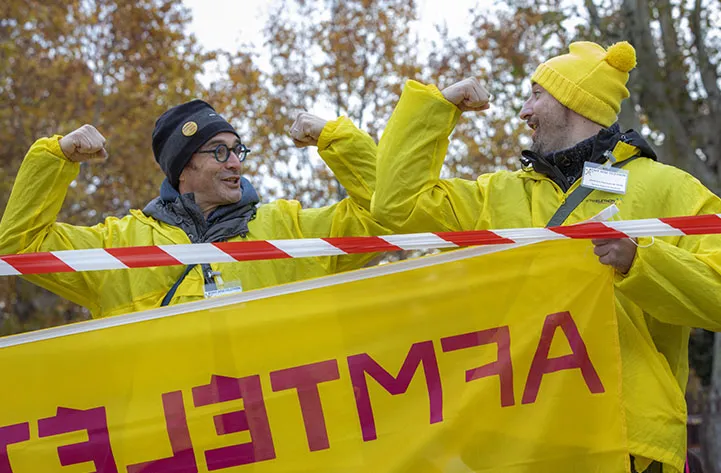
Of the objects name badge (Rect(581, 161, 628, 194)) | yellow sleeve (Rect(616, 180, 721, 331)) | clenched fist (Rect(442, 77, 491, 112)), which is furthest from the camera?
clenched fist (Rect(442, 77, 491, 112))

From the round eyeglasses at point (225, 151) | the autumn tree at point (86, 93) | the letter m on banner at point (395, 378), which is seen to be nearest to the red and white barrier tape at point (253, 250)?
the letter m on banner at point (395, 378)

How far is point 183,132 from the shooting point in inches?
178

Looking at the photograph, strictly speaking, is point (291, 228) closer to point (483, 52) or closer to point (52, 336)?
point (52, 336)

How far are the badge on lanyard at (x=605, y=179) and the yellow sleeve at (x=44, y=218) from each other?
2.16 metres

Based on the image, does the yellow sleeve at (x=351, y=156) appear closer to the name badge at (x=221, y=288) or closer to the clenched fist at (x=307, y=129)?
the clenched fist at (x=307, y=129)

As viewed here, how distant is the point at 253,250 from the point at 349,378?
60 cm

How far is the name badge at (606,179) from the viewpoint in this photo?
3.65 metres

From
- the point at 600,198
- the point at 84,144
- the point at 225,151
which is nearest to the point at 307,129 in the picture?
the point at 225,151

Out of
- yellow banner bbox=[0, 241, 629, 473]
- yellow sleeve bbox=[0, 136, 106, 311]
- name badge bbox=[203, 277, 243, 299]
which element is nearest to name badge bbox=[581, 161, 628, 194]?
yellow banner bbox=[0, 241, 629, 473]

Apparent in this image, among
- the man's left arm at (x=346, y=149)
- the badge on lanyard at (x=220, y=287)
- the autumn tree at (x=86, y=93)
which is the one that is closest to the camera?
the badge on lanyard at (x=220, y=287)

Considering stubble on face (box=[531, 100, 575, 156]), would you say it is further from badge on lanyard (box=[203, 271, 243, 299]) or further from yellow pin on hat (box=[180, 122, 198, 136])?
yellow pin on hat (box=[180, 122, 198, 136])

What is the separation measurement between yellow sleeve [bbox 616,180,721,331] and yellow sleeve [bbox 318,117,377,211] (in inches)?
52.5

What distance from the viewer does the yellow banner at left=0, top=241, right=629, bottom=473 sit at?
3.44 meters

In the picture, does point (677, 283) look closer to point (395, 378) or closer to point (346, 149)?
point (395, 378)
